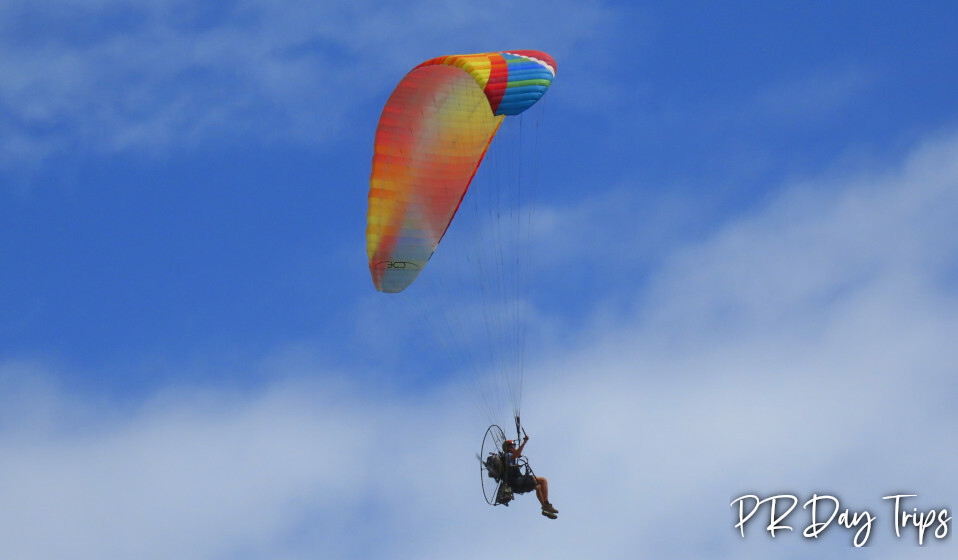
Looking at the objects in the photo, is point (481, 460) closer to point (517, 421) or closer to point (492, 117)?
point (517, 421)

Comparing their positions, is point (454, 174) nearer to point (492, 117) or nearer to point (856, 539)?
point (492, 117)

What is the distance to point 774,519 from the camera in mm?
36344

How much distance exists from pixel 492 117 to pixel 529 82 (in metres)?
0.94

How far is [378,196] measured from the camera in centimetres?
3625

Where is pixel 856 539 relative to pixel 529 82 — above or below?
below

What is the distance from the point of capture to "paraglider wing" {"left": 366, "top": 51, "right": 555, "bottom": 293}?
36.4 metres

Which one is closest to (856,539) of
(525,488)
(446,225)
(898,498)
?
(898,498)

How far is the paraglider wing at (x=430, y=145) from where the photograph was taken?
3641 centimetres

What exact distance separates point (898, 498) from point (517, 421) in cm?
692

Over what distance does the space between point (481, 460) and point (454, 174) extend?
529 centimetres

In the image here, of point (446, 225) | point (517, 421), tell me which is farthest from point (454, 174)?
point (517, 421)

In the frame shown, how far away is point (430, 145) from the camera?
36.8m

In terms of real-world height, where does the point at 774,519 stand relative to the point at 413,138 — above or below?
below

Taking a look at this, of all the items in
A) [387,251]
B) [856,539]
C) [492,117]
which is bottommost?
[856,539]
